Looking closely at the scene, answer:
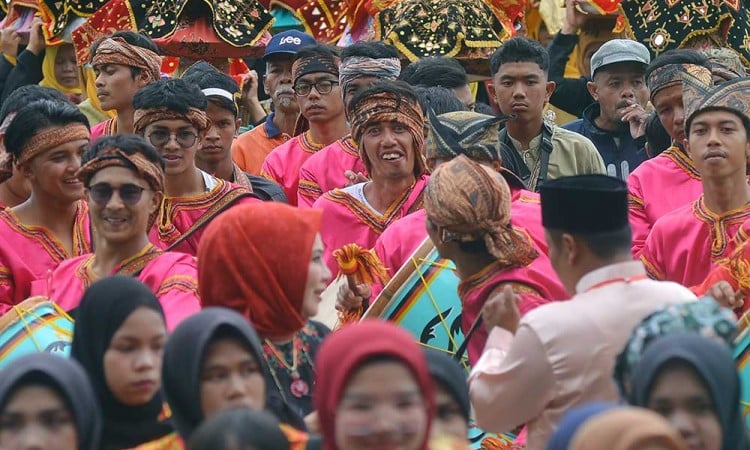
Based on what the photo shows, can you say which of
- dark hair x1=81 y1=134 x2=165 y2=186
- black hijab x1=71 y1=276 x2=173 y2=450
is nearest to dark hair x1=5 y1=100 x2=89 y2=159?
dark hair x1=81 y1=134 x2=165 y2=186

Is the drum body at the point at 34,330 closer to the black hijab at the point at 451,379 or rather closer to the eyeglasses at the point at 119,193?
the eyeglasses at the point at 119,193

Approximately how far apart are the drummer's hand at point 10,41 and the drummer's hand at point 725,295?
7521mm

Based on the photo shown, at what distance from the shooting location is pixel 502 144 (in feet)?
33.8

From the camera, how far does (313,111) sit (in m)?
11.2

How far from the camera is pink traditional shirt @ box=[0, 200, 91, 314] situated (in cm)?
839

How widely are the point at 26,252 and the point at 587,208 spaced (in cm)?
300

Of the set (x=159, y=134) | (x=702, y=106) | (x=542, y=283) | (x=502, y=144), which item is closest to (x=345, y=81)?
(x=502, y=144)

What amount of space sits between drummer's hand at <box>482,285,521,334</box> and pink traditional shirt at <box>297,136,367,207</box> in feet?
12.3

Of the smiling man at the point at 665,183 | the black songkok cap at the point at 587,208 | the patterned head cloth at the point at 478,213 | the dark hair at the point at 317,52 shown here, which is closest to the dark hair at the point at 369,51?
the dark hair at the point at 317,52

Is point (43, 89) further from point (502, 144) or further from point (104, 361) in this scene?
point (104, 361)

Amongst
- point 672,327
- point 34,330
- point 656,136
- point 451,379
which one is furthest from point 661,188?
point 672,327

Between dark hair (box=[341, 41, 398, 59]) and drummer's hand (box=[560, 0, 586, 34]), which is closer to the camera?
dark hair (box=[341, 41, 398, 59])

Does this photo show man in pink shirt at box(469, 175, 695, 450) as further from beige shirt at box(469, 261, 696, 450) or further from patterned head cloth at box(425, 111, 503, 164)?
patterned head cloth at box(425, 111, 503, 164)

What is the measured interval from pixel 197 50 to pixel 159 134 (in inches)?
125
